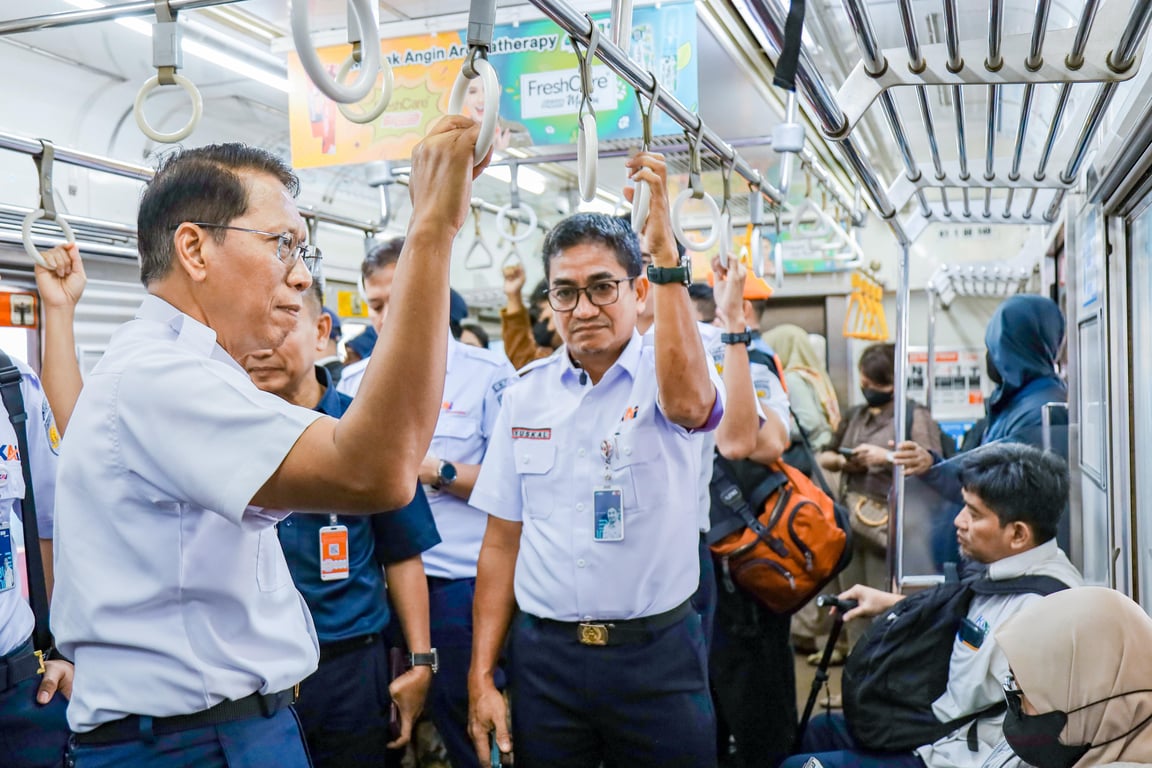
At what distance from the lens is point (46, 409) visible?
2721 mm

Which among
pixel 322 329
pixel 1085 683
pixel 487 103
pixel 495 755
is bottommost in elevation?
pixel 495 755

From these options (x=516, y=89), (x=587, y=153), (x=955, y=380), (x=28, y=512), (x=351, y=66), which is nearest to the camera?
(x=351, y=66)

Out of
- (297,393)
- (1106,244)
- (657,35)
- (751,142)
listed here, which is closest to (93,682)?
(297,393)

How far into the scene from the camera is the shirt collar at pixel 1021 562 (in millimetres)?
2707

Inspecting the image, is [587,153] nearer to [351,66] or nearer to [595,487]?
[351,66]

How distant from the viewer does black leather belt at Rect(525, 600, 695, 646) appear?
7.41 ft

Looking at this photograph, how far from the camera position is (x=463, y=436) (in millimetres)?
3303

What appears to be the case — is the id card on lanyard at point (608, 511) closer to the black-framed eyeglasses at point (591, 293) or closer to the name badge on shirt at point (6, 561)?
the black-framed eyeglasses at point (591, 293)

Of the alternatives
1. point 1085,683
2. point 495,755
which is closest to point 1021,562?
point 1085,683

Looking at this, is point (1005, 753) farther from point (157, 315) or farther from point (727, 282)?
point (157, 315)

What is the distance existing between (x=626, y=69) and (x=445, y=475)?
5.75ft

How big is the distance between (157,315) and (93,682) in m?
0.55

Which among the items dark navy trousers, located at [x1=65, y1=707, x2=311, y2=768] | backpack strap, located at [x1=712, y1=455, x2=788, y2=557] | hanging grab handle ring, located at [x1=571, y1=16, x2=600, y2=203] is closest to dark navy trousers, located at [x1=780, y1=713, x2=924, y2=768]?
backpack strap, located at [x1=712, y1=455, x2=788, y2=557]

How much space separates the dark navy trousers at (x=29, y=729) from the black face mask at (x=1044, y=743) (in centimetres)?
226
